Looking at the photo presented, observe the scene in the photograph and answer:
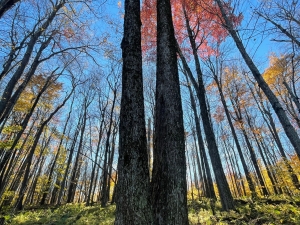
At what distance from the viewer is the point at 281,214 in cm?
395

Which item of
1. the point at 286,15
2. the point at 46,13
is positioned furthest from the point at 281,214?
the point at 46,13

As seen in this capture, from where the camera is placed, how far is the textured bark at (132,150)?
1.84 meters

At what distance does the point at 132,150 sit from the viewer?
207 centimetres

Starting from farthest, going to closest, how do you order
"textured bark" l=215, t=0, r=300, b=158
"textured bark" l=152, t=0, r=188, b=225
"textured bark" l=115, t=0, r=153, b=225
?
"textured bark" l=215, t=0, r=300, b=158 < "textured bark" l=152, t=0, r=188, b=225 < "textured bark" l=115, t=0, r=153, b=225

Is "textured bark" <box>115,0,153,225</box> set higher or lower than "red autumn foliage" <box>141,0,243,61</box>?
lower

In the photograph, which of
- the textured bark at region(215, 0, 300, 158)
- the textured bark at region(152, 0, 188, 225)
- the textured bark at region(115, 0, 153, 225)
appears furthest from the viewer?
the textured bark at region(215, 0, 300, 158)

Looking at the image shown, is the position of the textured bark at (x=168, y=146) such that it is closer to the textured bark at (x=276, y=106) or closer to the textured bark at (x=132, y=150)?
the textured bark at (x=132, y=150)

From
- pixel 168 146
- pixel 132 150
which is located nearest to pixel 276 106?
pixel 168 146

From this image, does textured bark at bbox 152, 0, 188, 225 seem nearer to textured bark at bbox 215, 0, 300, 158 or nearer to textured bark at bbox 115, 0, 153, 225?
textured bark at bbox 115, 0, 153, 225

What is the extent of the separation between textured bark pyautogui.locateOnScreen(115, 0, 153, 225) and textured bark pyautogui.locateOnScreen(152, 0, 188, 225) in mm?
253

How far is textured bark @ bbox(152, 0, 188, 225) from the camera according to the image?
2.06 metres

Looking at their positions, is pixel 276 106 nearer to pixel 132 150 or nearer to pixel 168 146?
pixel 168 146

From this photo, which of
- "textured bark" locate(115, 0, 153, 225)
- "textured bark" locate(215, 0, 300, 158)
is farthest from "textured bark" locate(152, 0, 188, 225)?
"textured bark" locate(215, 0, 300, 158)

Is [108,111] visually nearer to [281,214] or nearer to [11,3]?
[11,3]
